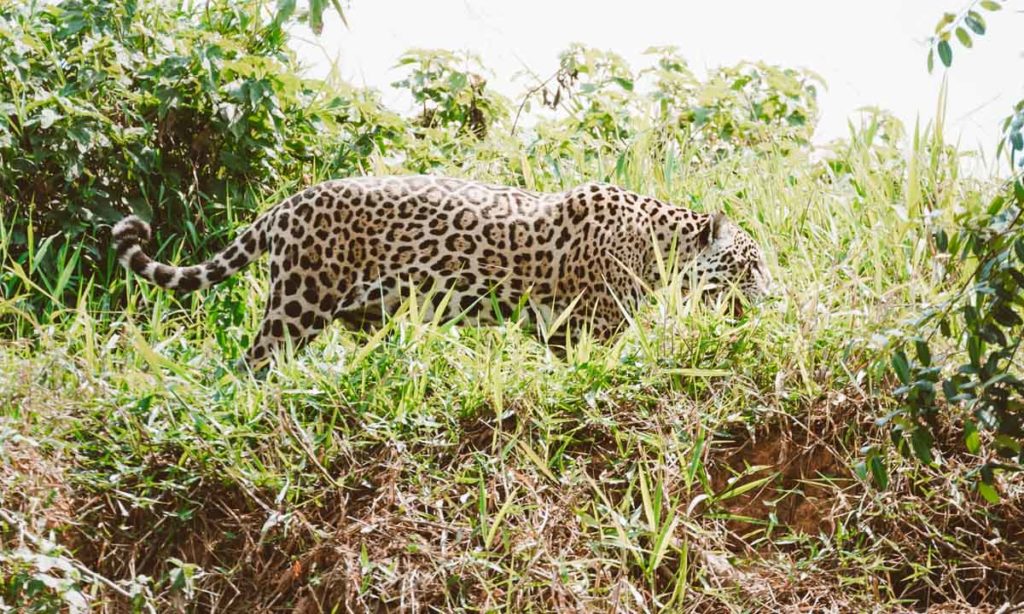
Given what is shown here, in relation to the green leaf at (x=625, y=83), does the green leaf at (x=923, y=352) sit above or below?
below

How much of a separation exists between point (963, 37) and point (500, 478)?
2588 mm

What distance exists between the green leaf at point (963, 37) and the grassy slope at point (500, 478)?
1.47 metres

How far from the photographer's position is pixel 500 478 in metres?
5.58

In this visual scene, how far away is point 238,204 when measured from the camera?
779cm

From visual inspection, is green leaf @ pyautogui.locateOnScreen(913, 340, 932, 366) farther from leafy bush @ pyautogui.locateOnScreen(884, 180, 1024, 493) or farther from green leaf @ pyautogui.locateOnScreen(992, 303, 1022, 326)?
green leaf @ pyautogui.locateOnScreen(992, 303, 1022, 326)

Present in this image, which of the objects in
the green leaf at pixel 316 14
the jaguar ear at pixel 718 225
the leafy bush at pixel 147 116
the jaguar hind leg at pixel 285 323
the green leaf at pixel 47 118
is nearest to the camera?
the green leaf at pixel 316 14

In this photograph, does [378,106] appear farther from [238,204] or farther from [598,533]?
[598,533]

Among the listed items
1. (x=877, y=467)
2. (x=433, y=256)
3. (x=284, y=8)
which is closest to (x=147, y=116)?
(x=433, y=256)

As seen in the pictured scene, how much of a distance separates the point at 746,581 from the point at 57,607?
8.83 feet

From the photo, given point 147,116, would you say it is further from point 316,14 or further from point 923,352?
point 923,352

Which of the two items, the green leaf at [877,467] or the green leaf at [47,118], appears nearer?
the green leaf at [877,467]

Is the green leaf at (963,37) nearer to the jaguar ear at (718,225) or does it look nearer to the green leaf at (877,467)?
the green leaf at (877,467)

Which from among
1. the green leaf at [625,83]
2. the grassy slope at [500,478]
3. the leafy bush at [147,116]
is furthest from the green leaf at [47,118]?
the green leaf at [625,83]

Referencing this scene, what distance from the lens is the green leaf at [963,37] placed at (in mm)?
4059
